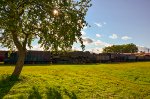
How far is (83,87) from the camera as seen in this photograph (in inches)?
1015

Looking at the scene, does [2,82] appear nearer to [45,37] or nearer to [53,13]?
[45,37]

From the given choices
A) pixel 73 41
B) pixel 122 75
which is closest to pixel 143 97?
pixel 73 41

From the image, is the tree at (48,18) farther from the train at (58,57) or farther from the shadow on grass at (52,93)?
the train at (58,57)

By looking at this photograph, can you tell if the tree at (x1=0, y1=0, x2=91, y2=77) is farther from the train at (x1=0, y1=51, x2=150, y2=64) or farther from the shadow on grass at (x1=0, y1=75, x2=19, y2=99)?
the train at (x1=0, y1=51, x2=150, y2=64)

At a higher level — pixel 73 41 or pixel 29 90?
pixel 73 41

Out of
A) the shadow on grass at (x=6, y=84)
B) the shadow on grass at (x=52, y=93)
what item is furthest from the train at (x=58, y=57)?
the shadow on grass at (x=52, y=93)

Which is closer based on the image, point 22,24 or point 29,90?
point 29,90

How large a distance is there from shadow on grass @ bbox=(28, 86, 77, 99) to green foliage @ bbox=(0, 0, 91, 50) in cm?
442

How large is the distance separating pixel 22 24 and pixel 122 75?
1974 cm

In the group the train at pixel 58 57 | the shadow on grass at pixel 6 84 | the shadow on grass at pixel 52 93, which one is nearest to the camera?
the shadow on grass at pixel 52 93

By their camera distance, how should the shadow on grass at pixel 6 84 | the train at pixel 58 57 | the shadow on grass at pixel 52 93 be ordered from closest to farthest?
the shadow on grass at pixel 52 93 → the shadow on grass at pixel 6 84 → the train at pixel 58 57

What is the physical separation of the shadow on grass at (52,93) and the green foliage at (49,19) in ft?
14.5

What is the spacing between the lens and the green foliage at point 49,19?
23297mm

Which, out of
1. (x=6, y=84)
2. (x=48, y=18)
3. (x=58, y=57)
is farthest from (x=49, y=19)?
(x=58, y=57)
